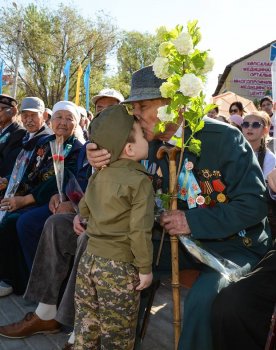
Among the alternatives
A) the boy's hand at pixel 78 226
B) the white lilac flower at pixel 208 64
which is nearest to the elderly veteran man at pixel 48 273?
the boy's hand at pixel 78 226

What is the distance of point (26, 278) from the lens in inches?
148

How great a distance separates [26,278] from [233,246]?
7.06 ft

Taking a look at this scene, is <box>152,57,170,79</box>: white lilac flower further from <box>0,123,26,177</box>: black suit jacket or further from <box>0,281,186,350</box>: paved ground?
<box>0,123,26,177</box>: black suit jacket

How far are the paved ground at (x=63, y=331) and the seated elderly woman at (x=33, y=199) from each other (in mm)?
201

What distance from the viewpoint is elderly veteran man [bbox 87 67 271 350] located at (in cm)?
203

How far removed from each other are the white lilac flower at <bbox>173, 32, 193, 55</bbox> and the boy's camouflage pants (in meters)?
1.16

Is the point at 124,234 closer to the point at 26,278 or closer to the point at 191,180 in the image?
the point at 191,180

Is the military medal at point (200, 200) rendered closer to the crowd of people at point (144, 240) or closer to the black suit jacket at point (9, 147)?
the crowd of people at point (144, 240)

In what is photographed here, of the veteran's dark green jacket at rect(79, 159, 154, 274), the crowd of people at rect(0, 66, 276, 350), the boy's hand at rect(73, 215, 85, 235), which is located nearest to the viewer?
the crowd of people at rect(0, 66, 276, 350)

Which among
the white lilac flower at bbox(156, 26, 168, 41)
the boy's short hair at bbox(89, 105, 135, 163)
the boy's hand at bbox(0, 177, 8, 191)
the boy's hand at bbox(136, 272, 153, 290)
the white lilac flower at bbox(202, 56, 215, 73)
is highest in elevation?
the white lilac flower at bbox(156, 26, 168, 41)

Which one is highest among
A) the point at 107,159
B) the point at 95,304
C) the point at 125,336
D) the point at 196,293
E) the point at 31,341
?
the point at 107,159

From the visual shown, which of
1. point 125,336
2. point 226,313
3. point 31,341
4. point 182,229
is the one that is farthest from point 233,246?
point 31,341

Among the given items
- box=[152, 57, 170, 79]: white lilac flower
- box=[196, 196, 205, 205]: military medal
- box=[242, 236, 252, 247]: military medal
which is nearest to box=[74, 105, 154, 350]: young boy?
box=[152, 57, 170, 79]: white lilac flower

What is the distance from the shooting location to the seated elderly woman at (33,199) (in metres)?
3.76
